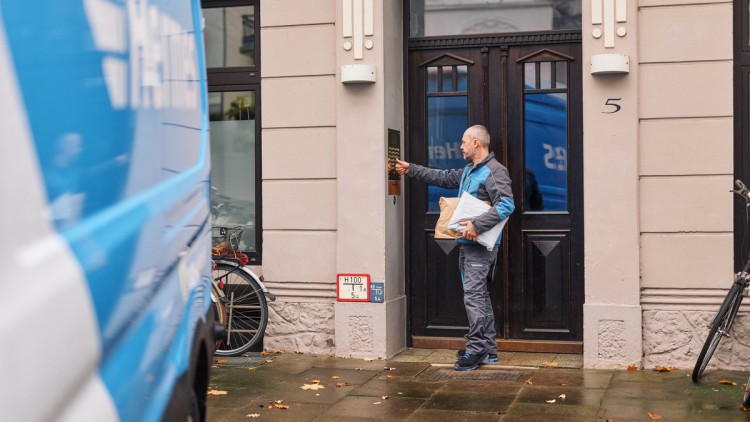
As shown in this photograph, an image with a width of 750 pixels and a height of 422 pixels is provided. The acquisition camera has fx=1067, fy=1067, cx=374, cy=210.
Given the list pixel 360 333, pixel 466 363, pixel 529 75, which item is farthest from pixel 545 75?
pixel 360 333

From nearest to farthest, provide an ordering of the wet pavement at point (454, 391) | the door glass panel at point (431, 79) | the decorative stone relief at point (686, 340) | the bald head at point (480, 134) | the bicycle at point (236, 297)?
the wet pavement at point (454, 391)
the decorative stone relief at point (686, 340)
the bald head at point (480, 134)
the bicycle at point (236, 297)
the door glass panel at point (431, 79)

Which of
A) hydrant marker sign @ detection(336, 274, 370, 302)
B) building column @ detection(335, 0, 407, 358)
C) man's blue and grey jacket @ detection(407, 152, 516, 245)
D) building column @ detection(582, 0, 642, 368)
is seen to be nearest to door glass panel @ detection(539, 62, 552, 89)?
building column @ detection(582, 0, 642, 368)

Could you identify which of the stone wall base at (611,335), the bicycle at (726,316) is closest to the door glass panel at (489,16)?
the bicycle at (726,316)

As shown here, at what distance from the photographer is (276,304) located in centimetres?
953

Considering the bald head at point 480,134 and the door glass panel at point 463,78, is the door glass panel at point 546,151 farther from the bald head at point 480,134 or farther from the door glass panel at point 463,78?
the bald head at point 480,134

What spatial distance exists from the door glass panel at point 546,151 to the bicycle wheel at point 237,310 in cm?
257

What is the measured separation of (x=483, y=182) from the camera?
8.58m

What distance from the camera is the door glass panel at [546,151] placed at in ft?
30.6

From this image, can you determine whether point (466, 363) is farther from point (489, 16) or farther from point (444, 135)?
point (489, 16)

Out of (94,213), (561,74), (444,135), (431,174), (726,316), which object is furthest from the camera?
(444,135)

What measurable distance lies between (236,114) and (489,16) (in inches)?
98.2

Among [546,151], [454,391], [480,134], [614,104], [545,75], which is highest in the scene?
[545,75]

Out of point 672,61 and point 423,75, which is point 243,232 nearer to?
point 423,75

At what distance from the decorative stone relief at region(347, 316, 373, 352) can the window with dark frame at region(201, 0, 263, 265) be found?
1.20 meters
